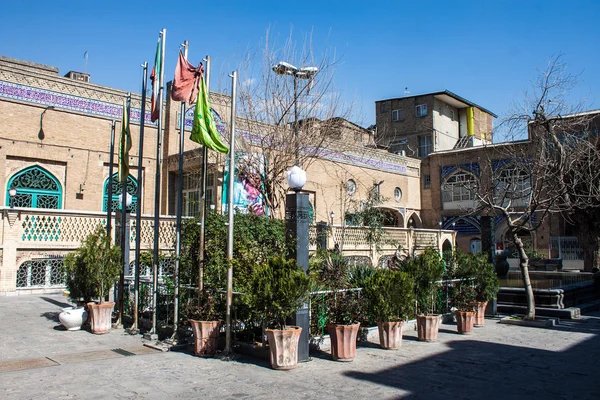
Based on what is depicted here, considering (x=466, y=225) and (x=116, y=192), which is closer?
(x=116, y=192)

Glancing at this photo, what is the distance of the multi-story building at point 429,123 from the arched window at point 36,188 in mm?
24289

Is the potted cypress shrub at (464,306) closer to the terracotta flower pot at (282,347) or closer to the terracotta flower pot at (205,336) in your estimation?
the terracotta flower pot at (282,347)

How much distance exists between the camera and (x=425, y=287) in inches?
367

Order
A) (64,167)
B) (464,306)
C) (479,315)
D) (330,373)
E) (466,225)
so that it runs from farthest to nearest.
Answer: (466,225) → (64,167) → (479,315) → (464,306) → (330,373)

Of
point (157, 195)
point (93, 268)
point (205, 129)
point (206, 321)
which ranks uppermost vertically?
point (205, 129)

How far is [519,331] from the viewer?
10000mm

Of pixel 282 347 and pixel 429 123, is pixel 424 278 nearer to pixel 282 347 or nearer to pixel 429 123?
pixel 282 347

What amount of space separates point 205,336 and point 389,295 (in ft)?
9.18

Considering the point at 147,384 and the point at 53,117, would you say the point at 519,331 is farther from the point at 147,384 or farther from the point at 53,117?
the point at 53,117

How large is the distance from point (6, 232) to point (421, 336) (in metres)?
10.8

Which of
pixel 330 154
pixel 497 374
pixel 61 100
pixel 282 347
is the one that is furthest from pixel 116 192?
pixel 497 374

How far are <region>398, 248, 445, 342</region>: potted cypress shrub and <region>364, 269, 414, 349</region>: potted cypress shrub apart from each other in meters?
0.85

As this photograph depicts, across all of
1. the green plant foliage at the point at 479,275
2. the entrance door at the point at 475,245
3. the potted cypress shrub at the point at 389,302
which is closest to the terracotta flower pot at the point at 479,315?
the green plant foliage at the point at 479,275

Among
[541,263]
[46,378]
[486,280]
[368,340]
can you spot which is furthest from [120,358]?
[541,263]
